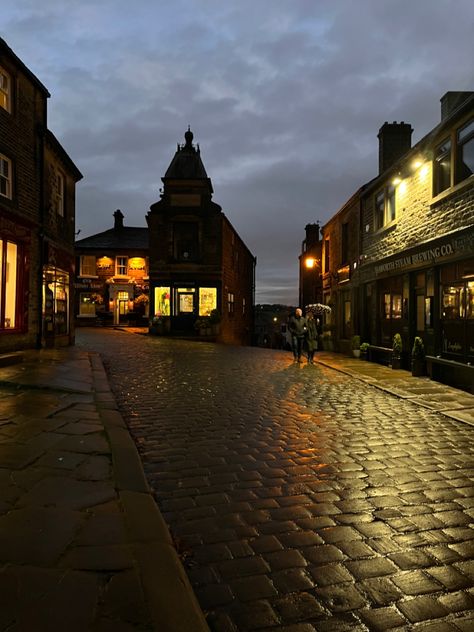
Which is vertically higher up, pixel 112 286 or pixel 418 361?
pixel 112 286

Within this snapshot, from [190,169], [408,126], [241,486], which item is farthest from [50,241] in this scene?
[190,169]

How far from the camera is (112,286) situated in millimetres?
38062

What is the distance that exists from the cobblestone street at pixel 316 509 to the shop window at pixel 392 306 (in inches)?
315

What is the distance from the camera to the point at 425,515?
3.55 meters

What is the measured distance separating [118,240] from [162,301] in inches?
539

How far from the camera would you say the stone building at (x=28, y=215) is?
12672 mm

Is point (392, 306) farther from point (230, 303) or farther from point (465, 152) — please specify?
point (230, 303)

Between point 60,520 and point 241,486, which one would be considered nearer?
point 60,520

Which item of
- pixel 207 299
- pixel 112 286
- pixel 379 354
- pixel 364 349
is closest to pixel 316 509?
pixel 379 354

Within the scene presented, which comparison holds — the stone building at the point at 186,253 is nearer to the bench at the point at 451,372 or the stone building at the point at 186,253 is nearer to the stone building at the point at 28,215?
the stone building at the point at 28,215

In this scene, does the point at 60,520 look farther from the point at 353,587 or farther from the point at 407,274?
the point at 407,274

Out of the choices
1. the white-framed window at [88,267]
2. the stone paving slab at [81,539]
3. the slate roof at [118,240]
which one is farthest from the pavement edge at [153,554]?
the slate roof at [118,240]

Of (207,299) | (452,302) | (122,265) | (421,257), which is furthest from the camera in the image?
(122,265)

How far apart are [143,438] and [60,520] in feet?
8.02
